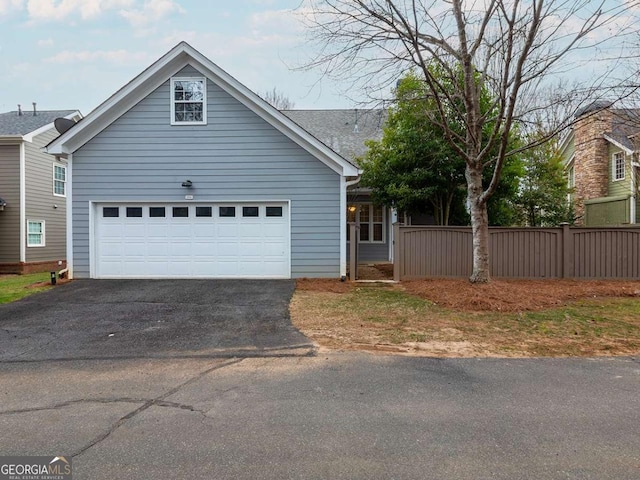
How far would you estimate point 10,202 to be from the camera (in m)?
16.3


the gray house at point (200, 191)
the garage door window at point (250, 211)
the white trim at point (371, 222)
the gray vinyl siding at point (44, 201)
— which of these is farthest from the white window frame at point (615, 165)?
the gray vinyl siding at point (44, 201)

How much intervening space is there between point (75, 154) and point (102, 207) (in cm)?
163

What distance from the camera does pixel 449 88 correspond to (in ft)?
38.3

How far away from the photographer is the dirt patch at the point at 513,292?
764cm

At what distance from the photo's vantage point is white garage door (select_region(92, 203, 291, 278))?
1132cm

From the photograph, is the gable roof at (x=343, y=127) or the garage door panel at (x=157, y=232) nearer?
the garage door panel at (x=157, y=232)

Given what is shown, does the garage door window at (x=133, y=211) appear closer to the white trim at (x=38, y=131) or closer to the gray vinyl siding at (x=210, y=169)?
the gray vinyl siding at (x=210, y=169)

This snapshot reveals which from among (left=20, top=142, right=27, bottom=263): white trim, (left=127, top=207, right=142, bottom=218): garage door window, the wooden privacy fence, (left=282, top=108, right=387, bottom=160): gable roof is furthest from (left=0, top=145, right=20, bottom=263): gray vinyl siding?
the wooden privacy fence

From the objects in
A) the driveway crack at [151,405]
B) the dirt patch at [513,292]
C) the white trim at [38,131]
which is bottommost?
the driveway crack at [151,405]

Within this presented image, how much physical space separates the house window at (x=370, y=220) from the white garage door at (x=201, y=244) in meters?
5.06

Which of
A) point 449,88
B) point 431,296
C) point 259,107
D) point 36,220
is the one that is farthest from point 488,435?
point 36,220

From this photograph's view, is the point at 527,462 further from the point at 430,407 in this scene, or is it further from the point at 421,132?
the point at 421,132

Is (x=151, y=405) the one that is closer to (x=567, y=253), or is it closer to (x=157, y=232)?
(x=157, y=232)

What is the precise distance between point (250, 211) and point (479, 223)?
240 inches
